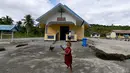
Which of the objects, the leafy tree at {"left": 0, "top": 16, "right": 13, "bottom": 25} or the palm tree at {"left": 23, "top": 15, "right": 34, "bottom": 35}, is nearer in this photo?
the leafy tree at {"left": 0, "top": 16, "right": 13, "bottom": 25}

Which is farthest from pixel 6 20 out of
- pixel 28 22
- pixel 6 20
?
pixel 28 22

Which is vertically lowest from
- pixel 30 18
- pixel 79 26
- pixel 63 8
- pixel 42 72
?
pixel 42 72

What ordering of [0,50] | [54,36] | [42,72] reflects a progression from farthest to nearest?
[54,36] → [0,50] → [42,72]

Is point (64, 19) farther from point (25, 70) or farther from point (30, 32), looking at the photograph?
point (30, 32)

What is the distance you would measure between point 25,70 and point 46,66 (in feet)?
3.49

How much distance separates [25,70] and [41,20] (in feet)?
50.0

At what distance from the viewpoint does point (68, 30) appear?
24156 mm

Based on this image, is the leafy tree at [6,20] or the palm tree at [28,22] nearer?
the leafy tree at [6,20]

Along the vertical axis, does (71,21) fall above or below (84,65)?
above

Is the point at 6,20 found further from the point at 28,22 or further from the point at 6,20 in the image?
the point at 28,22

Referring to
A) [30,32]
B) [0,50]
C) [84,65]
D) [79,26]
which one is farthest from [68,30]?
[30,32]

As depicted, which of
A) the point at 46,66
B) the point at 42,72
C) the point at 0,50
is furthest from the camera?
the point at 0,50

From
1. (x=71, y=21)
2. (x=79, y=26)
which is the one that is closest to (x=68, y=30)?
(x=79, y=26)

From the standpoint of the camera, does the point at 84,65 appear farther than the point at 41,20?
No
